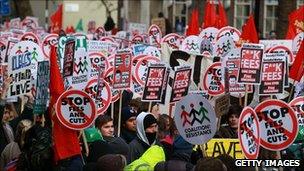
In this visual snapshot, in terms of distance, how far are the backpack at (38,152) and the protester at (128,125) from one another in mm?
987

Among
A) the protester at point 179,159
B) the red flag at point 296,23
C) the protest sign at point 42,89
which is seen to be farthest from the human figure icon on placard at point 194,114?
the red flag at point 296,23

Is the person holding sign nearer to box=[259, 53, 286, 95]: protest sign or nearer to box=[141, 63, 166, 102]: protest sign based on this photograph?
box=[259, 53, 286, 95]: protest sign

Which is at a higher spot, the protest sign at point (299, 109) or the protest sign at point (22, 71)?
the protest sign at point (22, 71)

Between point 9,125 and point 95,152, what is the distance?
2404 millimetres

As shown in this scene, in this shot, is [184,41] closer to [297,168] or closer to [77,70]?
[77,70]

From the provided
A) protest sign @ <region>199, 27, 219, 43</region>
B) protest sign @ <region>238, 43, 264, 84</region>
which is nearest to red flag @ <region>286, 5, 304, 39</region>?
protest sign @ <region>199, 27, 219, 43</region>

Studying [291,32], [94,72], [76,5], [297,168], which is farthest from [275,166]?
[76,5]

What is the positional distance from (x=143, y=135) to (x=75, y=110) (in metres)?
0.69

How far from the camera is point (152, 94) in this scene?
36.3 feet

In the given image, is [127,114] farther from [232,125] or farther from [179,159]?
[179,159]

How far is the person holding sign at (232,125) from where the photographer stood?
10.1 m

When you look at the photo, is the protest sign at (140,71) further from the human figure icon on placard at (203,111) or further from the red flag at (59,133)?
the human figure icon on placard at (203,111)

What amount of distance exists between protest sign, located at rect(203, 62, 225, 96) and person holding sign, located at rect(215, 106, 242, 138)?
1755 mm

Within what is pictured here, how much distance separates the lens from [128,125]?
9.76 metres
